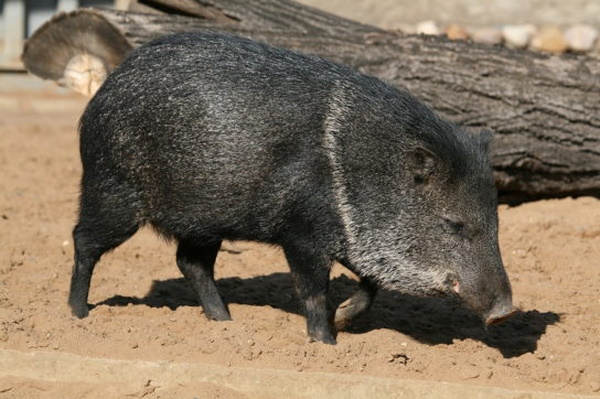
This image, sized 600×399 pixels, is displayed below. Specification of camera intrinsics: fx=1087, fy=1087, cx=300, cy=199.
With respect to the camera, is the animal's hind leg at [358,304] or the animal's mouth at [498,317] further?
the animal's hind leg at [358,304]

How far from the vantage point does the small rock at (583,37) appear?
31.9 ft

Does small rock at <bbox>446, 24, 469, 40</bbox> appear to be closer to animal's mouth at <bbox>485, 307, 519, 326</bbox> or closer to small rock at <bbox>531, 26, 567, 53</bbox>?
small rock at <bbox>531, 26, 567, 53</bbox>

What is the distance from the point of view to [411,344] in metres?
5.10

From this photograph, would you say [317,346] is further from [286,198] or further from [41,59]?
[41,59]

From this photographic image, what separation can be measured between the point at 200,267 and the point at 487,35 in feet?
16.7

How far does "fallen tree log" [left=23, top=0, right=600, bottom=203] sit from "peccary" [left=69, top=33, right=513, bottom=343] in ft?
5.41

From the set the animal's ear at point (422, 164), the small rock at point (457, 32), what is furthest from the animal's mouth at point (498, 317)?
the small rock at point (457, 32)

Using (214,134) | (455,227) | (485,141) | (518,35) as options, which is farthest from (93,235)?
(518,35)

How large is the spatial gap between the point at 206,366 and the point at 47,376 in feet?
2.12

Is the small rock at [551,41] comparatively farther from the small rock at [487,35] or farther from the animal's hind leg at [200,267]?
the animal's hind leg at [200,267]

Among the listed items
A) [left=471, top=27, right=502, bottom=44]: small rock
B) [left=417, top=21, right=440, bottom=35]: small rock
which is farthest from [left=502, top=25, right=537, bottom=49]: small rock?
[left=417, top=21, right=440, bottom=35]: small rock

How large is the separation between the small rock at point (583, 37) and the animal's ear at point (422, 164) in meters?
5.22

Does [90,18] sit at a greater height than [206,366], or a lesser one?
greater

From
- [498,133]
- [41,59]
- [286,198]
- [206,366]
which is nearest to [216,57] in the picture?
[286,198]
